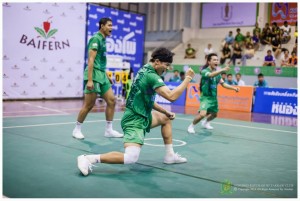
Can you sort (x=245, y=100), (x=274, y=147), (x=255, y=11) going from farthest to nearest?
(x=255, y=11), (x=245, y=100), (x=274, y=147)

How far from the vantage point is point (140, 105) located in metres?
4.50

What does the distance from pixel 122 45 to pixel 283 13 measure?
9.86 meters

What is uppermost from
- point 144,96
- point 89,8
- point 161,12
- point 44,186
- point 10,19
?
point 161,12

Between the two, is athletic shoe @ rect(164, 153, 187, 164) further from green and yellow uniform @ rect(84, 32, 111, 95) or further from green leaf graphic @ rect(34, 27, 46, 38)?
green leaf graphic @ rect(34, 27, 46, 38)

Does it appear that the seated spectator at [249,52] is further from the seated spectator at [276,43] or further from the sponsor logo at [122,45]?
the sponsor logo at [122,45]

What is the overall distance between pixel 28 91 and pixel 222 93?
24.7 feet

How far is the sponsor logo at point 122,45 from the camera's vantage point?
57.7 ft

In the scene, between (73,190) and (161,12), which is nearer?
(73,190)

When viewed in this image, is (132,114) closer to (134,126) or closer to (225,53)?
(134,126)

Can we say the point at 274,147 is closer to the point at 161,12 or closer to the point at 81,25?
the point at 81,25

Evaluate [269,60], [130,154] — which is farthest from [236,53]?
[130,154]

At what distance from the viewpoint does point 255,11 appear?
74.6ft

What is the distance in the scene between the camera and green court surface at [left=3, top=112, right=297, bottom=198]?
3711 millimetres

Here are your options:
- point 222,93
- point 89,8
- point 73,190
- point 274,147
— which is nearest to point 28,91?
point 89,8
